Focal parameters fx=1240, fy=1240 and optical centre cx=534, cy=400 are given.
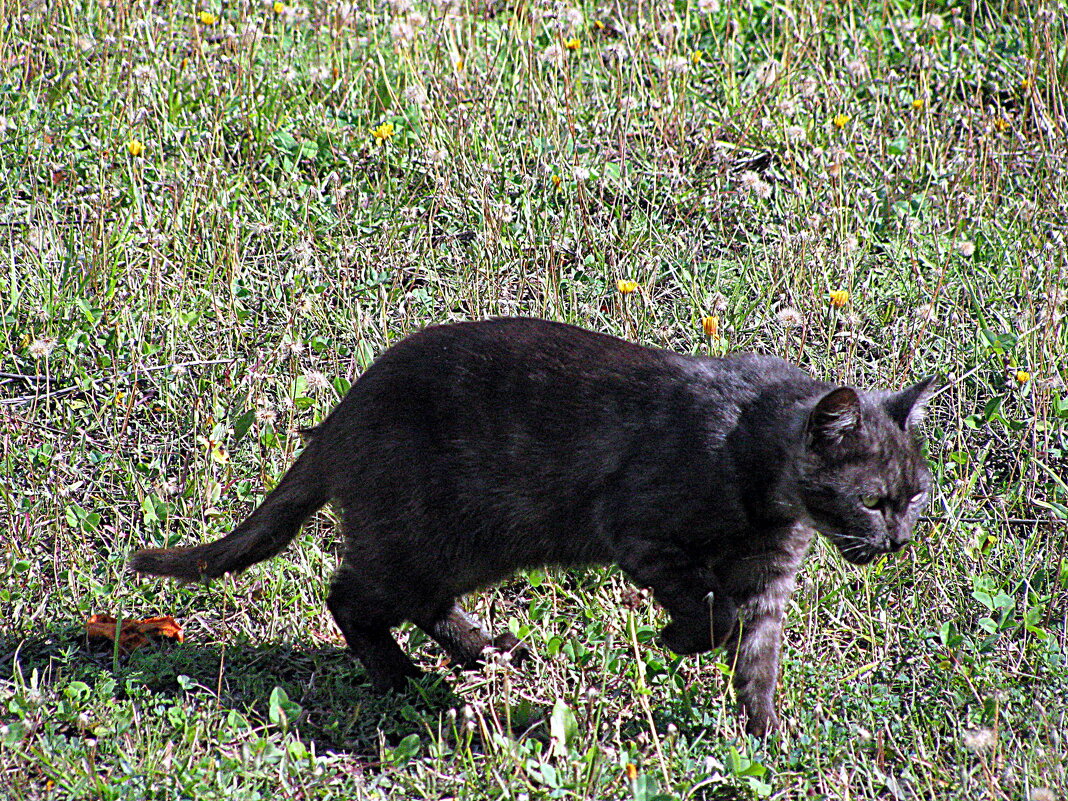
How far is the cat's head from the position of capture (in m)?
3.24

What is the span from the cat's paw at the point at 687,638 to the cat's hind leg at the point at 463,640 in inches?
23.3

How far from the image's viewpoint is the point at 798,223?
5.31 metres

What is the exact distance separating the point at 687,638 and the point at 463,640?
80 cm

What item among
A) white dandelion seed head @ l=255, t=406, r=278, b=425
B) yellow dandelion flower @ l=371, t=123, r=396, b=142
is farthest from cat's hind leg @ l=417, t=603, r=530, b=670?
yellow dandelion flower @ l=371, t=123, r=396, b=142

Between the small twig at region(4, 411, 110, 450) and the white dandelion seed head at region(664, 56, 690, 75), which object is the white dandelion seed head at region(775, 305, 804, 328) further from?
the small twig at region(4, 411, 110, 450)

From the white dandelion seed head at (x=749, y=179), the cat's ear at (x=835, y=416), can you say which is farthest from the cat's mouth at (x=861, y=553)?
the white dandelion seed head at (x=749, y=179)

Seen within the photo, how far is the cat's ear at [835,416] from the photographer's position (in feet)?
10.2

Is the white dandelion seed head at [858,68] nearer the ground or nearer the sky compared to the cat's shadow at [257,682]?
nearer the sky

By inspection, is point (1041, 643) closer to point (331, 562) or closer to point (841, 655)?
point (841, 655)

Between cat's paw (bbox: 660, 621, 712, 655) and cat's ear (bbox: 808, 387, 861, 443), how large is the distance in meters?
0.58

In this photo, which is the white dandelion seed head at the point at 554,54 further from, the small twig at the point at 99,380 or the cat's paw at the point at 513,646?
the cat's paw at the point at 513,646

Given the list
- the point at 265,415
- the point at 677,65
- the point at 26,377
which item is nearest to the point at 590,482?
the point at 265,415

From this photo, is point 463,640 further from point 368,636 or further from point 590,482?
point 590,482

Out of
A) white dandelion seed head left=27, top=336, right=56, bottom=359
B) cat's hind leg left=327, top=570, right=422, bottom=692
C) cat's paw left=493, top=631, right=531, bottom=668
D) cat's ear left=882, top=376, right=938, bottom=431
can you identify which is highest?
white dandelion seed head left=27, top=336, right=56, bottom=359
